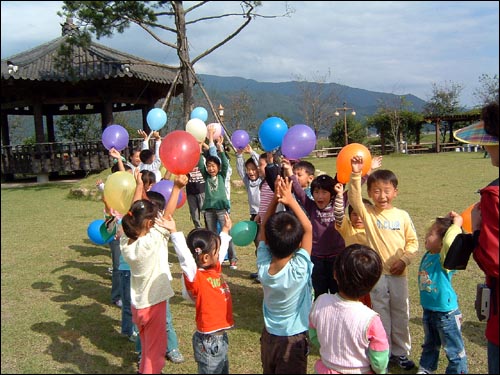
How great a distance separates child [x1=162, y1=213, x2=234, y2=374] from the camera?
2.39 metres

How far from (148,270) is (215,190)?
2.58 metres

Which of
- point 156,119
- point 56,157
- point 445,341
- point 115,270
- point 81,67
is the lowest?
point 445,341

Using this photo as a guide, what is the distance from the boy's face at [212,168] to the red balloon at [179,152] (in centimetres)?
205

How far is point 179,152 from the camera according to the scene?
2.94 metres

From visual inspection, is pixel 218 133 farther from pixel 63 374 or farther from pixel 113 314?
pixel 63 374

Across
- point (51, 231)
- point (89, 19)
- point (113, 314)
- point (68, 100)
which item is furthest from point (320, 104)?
point (113, 314)

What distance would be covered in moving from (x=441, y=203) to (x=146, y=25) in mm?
7861

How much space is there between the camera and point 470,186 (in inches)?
447

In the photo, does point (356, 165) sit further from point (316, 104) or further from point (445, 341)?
point (316, 104)

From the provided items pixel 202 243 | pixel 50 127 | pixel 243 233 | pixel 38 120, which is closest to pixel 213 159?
pixel 243 233

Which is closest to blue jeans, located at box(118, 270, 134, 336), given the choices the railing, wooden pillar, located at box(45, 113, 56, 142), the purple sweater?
the purple sweater

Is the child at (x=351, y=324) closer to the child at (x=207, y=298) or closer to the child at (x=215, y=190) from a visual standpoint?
the child at (x=207, y=298)

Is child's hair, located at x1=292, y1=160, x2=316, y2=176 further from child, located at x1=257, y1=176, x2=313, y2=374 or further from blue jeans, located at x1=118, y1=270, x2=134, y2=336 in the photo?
blue jeans, located at x1=118, y1=270, x2=134, y2=336

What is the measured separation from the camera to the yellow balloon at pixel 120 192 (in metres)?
2.97
